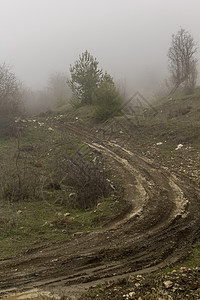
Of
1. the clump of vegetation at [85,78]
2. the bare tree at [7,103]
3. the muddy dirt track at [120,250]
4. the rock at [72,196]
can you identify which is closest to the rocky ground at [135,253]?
the muddy dirt track at [120,250]

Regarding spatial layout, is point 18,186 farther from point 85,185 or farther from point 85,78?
point 85,78

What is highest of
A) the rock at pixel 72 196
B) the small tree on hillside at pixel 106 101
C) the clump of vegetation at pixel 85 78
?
the clump of vegetation at pixel 85 78

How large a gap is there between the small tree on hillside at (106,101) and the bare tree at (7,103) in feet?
23.2

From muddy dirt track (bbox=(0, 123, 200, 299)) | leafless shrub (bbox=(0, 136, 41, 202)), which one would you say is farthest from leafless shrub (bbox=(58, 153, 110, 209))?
leafless shrub (bbox=(0, 136, 41, 202))

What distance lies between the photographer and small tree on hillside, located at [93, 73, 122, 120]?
24.0 meters

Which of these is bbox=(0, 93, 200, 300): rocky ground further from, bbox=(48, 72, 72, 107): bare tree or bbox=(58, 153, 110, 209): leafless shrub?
bbox=(48, 72, 72, 107): bare tree

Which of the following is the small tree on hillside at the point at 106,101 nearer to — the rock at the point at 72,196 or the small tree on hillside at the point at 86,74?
the small tree on hillside at the point at 86,74

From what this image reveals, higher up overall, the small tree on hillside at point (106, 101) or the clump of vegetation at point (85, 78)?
the clump of vegetation at point (85, 78)

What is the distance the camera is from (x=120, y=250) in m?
6.86

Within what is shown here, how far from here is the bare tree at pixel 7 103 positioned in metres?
22.4

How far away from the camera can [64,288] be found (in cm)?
536

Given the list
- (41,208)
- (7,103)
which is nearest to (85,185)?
(41,208)

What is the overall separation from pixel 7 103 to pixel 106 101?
28.1 feet

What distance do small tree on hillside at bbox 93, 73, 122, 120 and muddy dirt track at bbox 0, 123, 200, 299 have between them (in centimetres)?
1450
